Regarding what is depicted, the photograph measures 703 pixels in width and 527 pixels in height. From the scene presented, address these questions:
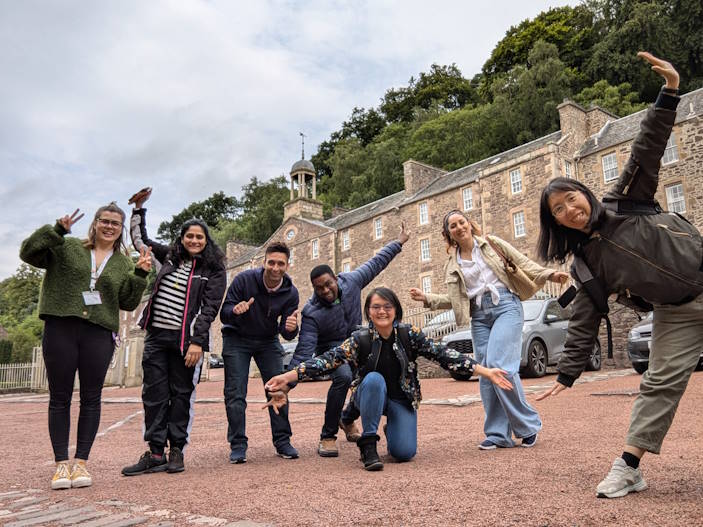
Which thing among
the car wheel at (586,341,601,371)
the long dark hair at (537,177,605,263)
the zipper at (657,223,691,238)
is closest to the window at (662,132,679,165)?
the car wheel at (586,341,601,371)

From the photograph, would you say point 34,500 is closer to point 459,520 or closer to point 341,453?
point 341,453

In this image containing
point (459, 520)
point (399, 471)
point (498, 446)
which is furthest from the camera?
point (498, 446)

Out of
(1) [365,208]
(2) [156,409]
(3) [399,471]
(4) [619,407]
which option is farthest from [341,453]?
(1) [365,208]

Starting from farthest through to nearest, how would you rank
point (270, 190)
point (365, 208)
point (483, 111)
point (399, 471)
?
point (270, 190)
point (483, 111)
point (365, 208)
point (399, 471)

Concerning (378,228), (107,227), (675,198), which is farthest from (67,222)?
(378,228)

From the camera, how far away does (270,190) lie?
6144 centimetres

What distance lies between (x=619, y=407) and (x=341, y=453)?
3.54 m

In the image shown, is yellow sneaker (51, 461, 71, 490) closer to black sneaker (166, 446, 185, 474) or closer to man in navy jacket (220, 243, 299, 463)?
black sneaker (166, 446, 185, 474)

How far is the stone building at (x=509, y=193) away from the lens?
23391mm

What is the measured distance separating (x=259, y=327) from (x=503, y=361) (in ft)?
6.89

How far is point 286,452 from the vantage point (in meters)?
4.69

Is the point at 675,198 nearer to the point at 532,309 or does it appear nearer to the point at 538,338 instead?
the point at 532,309

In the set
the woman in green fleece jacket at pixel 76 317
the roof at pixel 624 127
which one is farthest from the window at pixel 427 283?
the woman in green fleece jacket at pixel 76 317

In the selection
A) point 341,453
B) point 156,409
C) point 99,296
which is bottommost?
point 341,453
